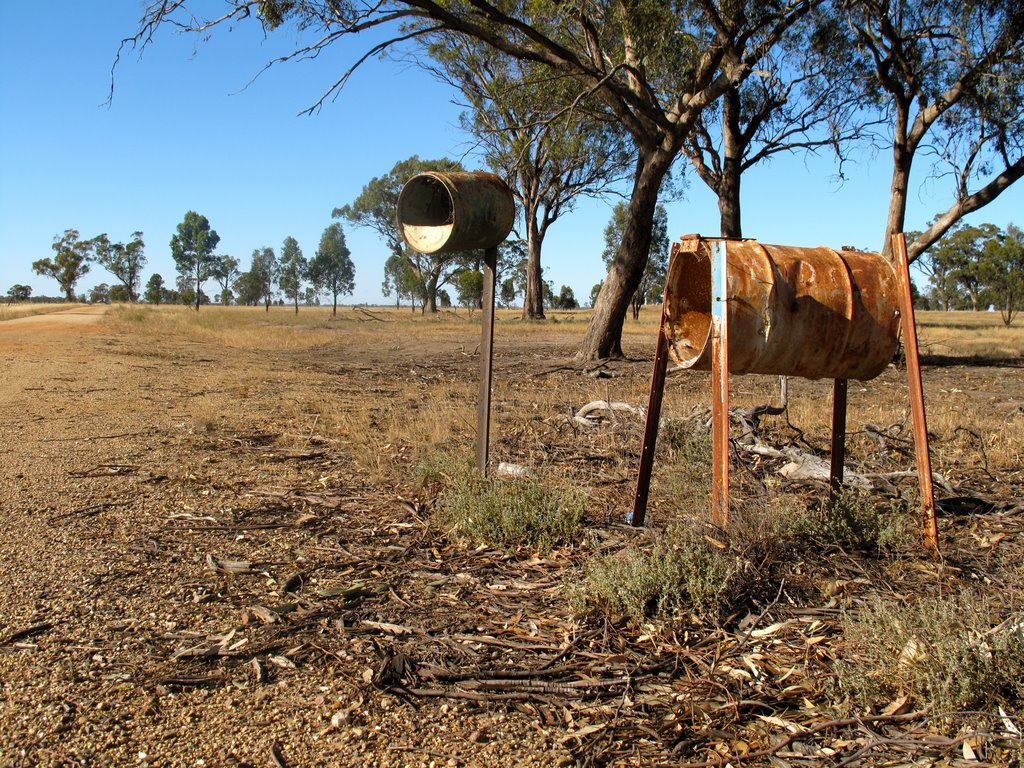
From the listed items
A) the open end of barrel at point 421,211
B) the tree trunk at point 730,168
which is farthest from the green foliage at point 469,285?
the open end of barrel at point 421,211

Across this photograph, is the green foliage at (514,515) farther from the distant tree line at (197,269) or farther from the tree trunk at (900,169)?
the distant tree line at (197,269)

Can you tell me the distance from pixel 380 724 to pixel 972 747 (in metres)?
1.76

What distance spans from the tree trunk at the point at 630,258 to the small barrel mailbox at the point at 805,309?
9625 millimetres

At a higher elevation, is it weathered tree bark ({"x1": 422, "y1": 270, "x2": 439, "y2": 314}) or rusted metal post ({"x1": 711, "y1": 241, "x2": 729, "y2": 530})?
weathered tree bark ({"x1": 422, "y1": 270, "x2": 439, "y2": 314})

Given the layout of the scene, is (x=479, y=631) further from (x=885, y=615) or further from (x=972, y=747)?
(x=972, y=747)

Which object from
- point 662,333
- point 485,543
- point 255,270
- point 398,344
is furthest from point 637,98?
point 255,270

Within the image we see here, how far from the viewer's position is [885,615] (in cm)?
285

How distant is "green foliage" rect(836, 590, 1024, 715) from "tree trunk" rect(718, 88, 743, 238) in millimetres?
15729

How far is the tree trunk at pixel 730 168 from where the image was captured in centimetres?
1789

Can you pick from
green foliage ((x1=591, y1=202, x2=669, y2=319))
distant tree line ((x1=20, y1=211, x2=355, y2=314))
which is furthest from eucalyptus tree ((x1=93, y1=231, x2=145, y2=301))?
green foliage ((x1=591, y1=202, x2=669, y2=319))

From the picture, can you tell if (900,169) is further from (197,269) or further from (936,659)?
(197,269)

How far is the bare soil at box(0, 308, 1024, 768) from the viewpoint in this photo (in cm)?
252

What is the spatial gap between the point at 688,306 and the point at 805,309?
0.96 meters

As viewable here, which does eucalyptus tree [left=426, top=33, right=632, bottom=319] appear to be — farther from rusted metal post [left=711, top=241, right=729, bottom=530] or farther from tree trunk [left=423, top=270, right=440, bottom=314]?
tree trunk [left=423, top=270, right=440, bottom=314]
